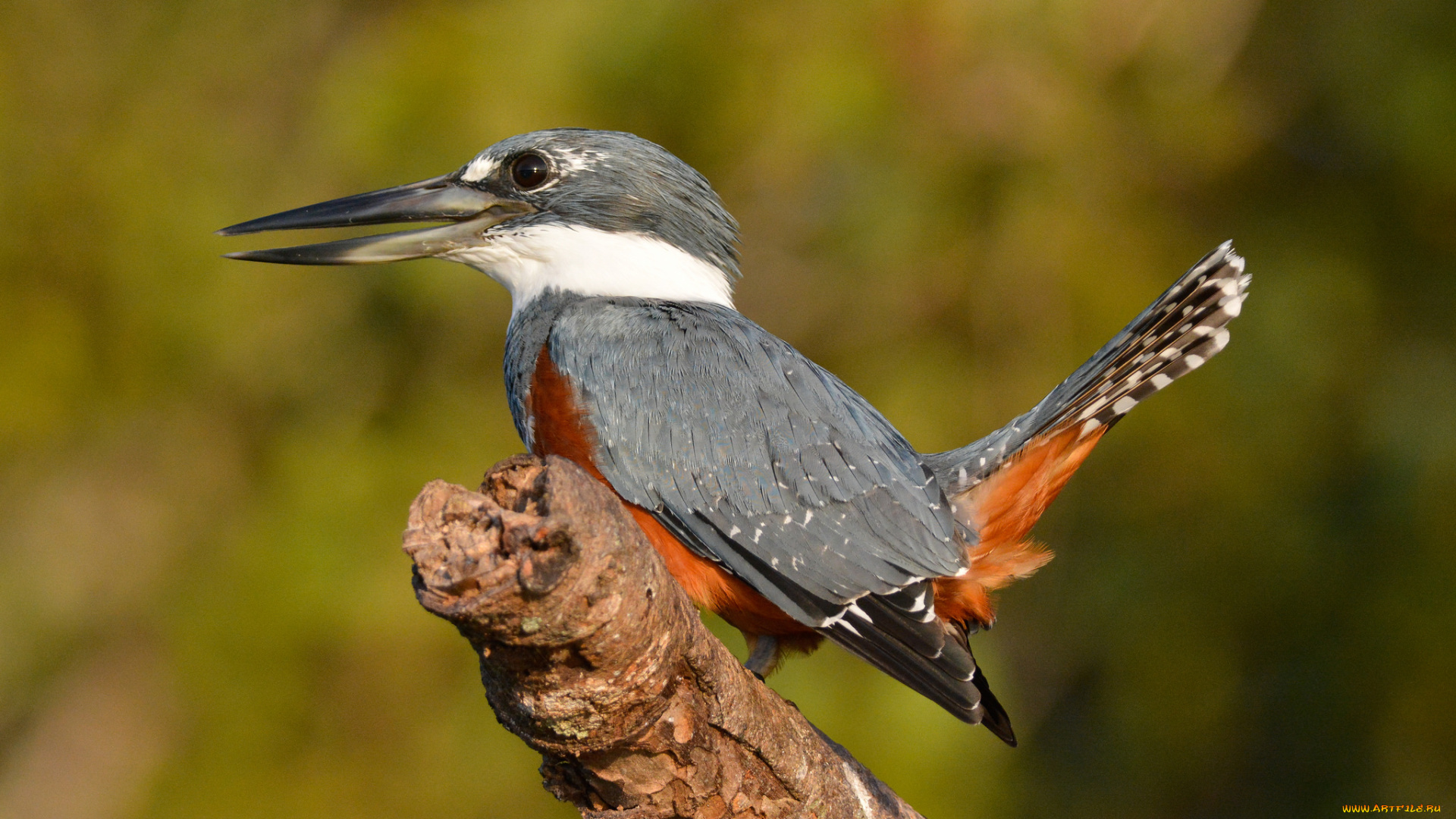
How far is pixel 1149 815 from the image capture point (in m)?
4.98

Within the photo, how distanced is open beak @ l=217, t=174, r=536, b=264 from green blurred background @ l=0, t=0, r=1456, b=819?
1.33 meters

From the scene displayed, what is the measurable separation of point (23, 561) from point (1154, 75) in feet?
16.2

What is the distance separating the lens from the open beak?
282 centimetres

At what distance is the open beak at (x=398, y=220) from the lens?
111 inches

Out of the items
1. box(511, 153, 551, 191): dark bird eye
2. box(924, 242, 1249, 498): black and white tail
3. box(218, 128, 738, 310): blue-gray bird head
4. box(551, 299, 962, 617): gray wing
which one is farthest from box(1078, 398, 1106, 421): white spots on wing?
box(511, 153, 551, 191): dark bird eye

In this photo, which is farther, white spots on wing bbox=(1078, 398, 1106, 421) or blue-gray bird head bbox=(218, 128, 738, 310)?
blue-gray bird head bbox=(218, 128, 738, 310)

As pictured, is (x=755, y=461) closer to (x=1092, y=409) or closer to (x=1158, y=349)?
(x=1092, y=409)

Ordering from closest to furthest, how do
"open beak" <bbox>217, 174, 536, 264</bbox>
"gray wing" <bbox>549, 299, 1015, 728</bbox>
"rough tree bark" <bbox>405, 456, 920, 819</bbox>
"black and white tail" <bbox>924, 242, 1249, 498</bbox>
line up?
"rough tree bark" <bbox>405, 456, 920, 819</bbox>, "gray wing" <bbox>549, 299, 1015, 728</bbox>, "black and white tail" <bbox>924, 242, 1249, 498</bbox>, "open beak" <bbox>217, 174, 536, 264</bbox>

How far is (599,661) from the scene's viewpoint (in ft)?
5.15

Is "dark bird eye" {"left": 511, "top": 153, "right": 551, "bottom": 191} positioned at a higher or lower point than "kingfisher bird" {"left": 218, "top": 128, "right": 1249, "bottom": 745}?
Answer: higher

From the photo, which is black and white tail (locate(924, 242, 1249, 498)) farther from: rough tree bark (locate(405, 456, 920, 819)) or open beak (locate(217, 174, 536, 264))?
open beak (locate(217, 174, 536, 264))

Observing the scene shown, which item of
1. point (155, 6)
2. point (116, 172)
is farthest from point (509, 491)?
point (155, 6)

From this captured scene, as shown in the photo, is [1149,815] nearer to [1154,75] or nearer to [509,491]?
[1154,75]

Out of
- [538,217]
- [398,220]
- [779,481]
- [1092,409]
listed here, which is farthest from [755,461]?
[398,220]
